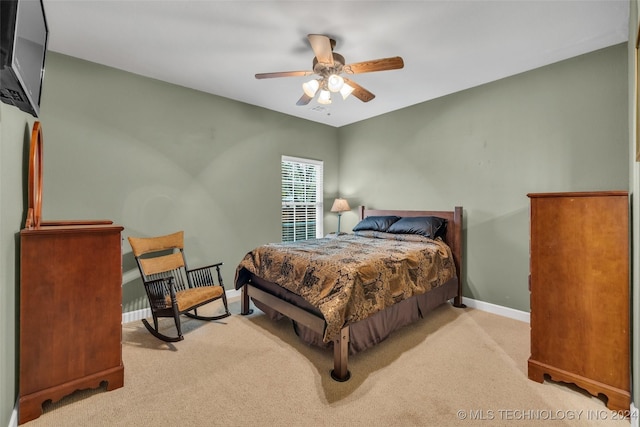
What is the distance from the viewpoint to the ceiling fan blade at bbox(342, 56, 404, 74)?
7.23 feet

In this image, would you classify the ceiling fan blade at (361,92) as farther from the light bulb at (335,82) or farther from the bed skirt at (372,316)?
the bed skirt at (372,316)

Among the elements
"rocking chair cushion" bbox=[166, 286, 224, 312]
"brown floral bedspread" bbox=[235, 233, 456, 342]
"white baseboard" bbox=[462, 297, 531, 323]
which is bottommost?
"white baseboard" bbox=[462, 297, 531, 323]

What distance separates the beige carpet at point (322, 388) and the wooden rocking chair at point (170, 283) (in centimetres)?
30

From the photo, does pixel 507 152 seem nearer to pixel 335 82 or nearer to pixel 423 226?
pixel 423 226

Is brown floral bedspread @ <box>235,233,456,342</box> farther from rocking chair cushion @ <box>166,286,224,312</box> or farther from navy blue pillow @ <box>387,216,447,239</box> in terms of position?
rocking chair cushion @ <box>166,286,224,312</box>

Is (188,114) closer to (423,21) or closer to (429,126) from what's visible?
(423,21)

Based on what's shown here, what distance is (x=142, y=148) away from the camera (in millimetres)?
3229

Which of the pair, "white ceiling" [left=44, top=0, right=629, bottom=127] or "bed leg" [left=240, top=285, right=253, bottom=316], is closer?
"white ceiling" [left=44, top=0, right=629, bottom=127]

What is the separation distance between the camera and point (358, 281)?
7.19 feet

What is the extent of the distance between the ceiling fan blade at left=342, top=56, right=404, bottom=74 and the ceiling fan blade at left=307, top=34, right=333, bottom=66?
0.17 m

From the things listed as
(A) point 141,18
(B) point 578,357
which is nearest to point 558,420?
(B) point 578,357

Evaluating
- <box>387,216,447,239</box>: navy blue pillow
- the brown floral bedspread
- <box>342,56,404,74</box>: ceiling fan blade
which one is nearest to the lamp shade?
<box>387,216,447,239</box>: navy blue pillow

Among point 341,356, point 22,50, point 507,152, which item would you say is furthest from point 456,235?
point 22,50

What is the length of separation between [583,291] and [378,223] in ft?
7.73
